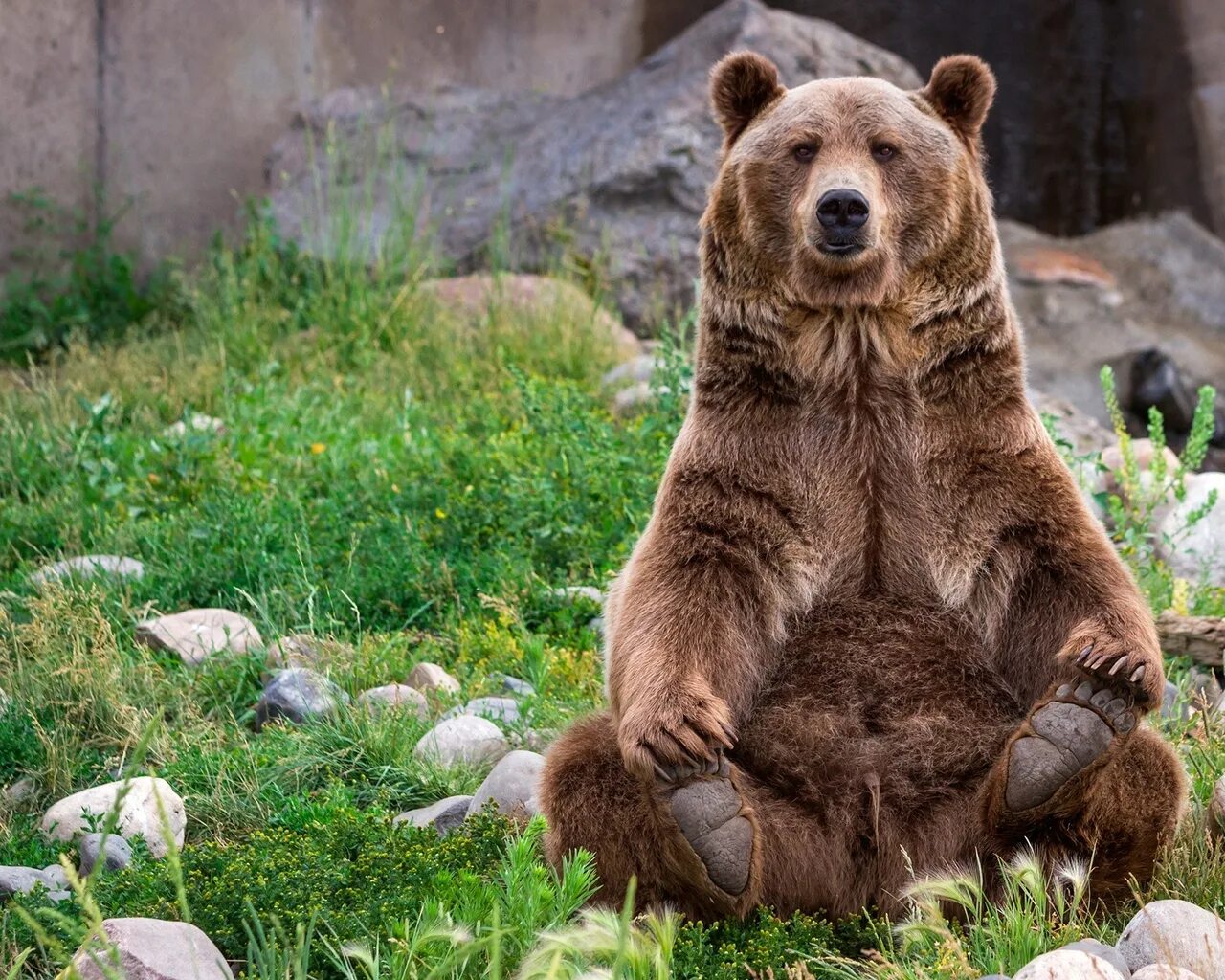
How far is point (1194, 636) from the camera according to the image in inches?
187

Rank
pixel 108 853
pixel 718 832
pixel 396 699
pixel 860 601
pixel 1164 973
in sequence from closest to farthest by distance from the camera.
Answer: pixel 1164 973 < pixel 718 832 < pixel 860 601 < pixel 108 853 < pixel 396 699

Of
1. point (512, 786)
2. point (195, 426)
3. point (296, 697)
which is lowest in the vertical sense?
point (195, 426)

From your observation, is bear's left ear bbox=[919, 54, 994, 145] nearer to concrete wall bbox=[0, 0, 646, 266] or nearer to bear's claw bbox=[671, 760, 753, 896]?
bear's claw bbox=[671, 760, 753, 896]

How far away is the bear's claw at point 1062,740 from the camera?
9.75 feet

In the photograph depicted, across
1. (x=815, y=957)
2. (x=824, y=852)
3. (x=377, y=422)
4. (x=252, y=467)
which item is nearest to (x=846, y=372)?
(x=824, y=852)

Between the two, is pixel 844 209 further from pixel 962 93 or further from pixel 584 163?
pixel 584 163

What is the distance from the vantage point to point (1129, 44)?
1338cm

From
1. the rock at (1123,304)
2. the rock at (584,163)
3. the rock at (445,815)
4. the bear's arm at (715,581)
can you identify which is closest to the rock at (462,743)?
the rock at (445,815)

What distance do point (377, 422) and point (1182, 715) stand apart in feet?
14.2

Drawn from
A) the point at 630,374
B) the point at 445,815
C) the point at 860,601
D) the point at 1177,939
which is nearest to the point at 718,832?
the point at 860,601

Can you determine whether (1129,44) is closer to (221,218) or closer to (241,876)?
(221,218)

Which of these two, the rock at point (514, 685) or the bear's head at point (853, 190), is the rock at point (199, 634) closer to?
the rock at point (514, 685)

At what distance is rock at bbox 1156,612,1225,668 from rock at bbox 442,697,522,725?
2072mm

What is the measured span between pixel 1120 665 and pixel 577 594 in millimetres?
2608
